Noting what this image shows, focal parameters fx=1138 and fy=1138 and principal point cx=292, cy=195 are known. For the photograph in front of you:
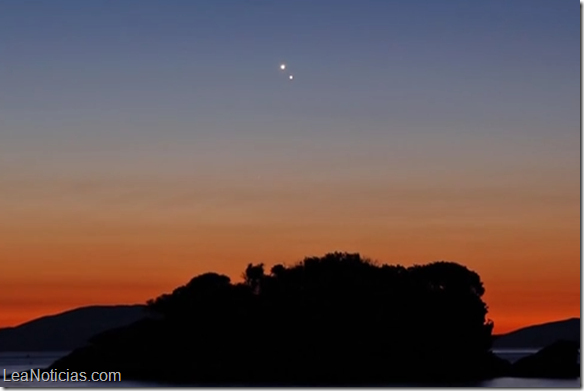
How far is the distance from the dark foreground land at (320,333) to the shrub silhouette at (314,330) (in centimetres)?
5

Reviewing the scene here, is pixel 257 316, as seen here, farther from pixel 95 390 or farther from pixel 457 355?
pixel 95 390

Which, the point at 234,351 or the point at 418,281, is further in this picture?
the point at 418,281

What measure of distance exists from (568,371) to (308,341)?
9932 mm

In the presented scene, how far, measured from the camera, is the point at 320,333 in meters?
44.8

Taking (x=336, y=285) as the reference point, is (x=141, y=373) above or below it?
below

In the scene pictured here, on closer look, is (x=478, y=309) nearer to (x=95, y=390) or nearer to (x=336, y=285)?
(x=336, y=285)

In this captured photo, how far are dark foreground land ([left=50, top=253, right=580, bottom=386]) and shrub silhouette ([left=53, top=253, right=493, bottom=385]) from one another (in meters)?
0.05

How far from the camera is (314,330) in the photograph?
44.9m

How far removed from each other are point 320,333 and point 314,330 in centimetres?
28

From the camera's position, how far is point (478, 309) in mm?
48312

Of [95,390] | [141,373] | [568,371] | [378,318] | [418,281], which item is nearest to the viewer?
[95,390]

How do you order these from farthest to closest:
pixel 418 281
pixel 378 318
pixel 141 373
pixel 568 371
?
pixel 418 281
pixel 378 318
pixel 568 371
pixel 141 373

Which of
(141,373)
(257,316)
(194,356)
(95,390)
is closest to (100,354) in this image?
(141,373)

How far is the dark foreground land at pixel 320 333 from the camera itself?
1641 inches
